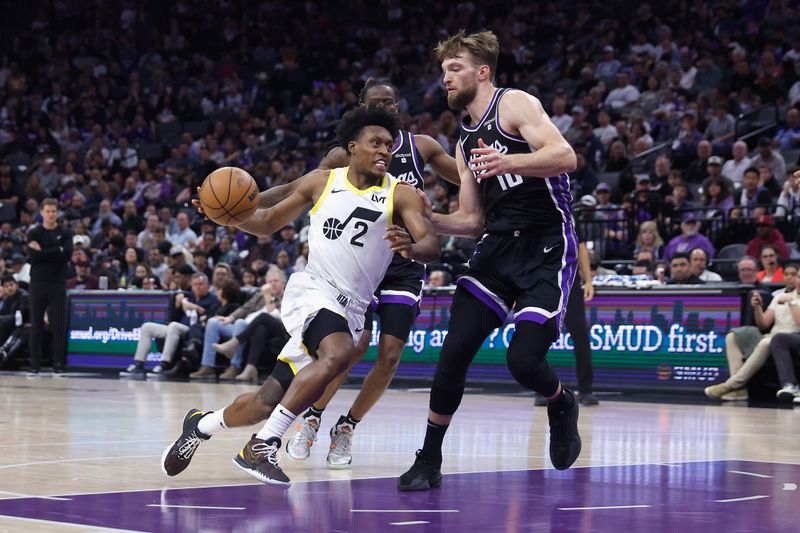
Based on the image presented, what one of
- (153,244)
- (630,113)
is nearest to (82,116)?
(153,244)

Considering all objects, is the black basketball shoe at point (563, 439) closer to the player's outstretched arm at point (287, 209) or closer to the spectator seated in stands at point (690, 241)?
the player's outstretched arm at point (287, 209)

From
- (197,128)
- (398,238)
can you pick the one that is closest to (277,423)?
(398,238)

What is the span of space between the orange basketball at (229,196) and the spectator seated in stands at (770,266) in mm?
8244

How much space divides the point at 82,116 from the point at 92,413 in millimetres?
20252

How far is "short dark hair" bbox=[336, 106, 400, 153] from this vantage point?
6066 mm

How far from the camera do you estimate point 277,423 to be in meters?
5.53

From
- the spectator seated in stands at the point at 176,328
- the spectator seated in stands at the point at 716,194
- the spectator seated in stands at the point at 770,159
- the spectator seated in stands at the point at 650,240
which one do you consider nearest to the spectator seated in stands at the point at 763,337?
the spectator seated in stands at the point at 650,240

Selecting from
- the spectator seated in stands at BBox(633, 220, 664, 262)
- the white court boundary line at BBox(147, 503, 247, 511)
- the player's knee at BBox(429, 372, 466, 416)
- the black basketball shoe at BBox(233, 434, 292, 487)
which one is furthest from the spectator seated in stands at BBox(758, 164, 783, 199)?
the white court boundary line at BBox(147, 503, 247, 511)

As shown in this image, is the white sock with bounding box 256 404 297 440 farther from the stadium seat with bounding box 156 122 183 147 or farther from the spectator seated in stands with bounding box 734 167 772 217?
the stadium seat with bounding box 156 122 183 147

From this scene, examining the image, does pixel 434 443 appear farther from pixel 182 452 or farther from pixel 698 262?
pixel 698 262

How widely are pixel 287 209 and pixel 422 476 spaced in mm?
1503

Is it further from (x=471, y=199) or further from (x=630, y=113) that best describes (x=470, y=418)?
(x=630, y=113)

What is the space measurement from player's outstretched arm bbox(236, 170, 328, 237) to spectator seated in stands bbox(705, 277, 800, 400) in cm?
705

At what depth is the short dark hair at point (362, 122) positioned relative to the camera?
19.9ft
